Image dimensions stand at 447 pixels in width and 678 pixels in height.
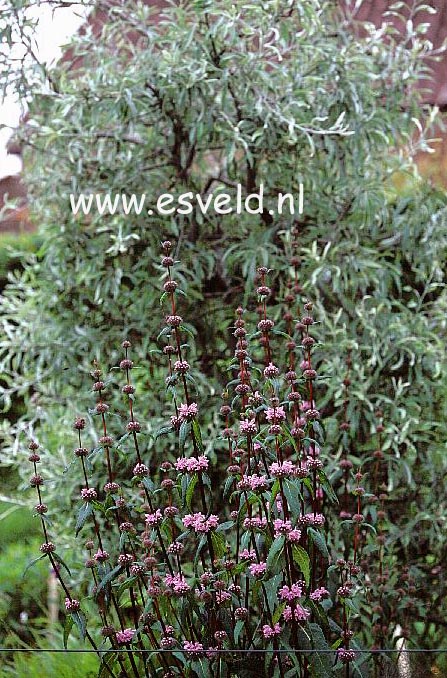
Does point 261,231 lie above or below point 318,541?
above

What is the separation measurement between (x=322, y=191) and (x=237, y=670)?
1.31m

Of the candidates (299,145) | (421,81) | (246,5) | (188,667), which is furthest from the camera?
(421,81)

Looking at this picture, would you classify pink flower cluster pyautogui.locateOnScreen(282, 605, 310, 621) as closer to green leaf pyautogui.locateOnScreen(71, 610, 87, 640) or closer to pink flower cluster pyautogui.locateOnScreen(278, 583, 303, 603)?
pink flower cluster pyautogui.locateOnScreen(278, 583, 303, 603)

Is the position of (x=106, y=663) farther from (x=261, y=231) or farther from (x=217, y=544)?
(x=261, y=231)

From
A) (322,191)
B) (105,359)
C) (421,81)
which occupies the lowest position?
(105,359)

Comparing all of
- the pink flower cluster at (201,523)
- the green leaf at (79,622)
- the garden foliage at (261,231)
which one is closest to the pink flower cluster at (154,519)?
the pink flower cluster at (201,523)

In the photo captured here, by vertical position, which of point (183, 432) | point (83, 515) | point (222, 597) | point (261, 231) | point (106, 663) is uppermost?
point (261, 231)

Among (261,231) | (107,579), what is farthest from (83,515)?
(261,231)

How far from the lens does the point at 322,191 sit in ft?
7.35

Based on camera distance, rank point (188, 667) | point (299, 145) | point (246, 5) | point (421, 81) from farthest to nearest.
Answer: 1. point (421, 81)
2. point (299, 145)
3. point (246, 5)
4. point (188, 667)

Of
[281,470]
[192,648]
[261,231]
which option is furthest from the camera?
[261,231]

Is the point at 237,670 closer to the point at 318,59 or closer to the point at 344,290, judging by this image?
the point at 344,290

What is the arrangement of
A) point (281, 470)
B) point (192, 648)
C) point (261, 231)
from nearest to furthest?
point (281, 470) → point (192, 648) → point (261, 231)

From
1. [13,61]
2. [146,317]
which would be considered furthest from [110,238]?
[13,61]
